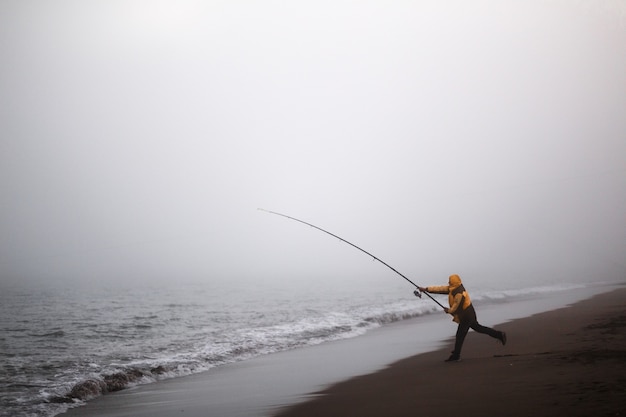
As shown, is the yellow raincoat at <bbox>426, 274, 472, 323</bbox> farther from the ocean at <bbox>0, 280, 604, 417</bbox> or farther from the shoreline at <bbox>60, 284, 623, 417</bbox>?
the ocean at <bbox>0, 280, 604, 417</bbox>

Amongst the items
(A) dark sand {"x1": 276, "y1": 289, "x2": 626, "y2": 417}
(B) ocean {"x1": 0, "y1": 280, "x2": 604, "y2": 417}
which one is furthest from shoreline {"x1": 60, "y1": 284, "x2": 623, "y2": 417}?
(B) ocean {"x1": 0, "y1": 280, "x2": 604, "y2": 417}

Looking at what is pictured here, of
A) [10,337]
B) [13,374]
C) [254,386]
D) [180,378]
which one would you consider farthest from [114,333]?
[254,386]

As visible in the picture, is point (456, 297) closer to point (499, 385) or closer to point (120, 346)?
point (499, 385)

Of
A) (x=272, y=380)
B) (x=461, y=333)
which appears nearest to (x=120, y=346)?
(x=272, y=380)

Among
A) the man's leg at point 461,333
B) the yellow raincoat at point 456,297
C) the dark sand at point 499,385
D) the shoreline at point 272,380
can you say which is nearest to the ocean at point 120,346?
the shoreline at point 272,380

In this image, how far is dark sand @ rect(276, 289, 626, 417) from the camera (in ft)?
17.7

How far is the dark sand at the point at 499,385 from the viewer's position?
5406mm

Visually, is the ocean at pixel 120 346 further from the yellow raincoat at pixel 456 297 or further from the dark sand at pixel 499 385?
the yellow raincoat at pixel 456 297

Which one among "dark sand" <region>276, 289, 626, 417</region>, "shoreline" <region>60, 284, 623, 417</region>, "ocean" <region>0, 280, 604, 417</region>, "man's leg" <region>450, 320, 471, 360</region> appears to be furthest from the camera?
"ocean" <region>0, 280, 604, 417</region>

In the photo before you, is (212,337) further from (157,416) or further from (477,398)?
(477,398)

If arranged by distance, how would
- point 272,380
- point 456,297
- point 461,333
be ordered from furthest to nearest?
point 272,380 → point 461,333 → point 456,297

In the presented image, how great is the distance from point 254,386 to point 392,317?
13.5 meters

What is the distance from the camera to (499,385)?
655cm

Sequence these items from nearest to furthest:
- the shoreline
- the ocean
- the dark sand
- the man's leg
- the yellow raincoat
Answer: the dark sand, the shoreline, the yellow raincoat, the man's leg, the ocean
